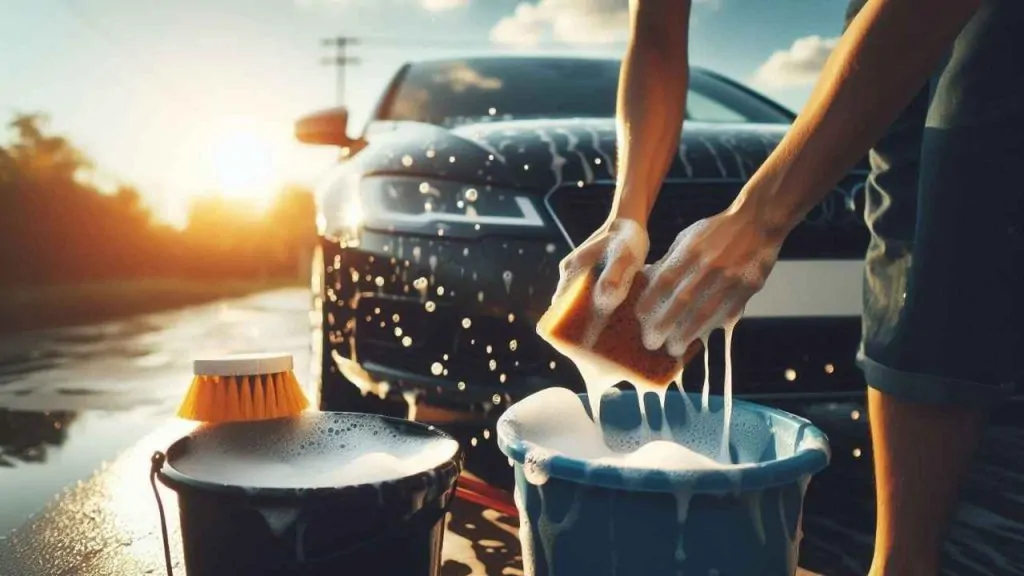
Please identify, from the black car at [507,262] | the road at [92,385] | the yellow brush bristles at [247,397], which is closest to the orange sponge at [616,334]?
the yellow brush bristles at [247,397]

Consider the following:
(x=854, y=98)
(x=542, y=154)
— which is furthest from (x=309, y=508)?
(x=542, y=154)

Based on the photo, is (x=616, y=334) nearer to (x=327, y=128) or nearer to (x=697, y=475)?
(x=697, y=475)

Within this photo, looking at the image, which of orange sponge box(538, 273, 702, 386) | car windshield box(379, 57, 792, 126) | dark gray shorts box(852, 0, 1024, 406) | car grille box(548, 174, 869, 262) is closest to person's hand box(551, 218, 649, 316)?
orange sponge box(538, 273, 702, 386)

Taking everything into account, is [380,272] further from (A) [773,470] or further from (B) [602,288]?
(A) [773,470]

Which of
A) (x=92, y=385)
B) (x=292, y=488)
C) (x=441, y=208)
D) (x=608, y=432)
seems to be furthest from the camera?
(x=92, y=385)

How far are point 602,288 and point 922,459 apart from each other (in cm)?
68

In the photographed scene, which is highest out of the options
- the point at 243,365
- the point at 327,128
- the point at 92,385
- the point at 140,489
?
the point at 327,128

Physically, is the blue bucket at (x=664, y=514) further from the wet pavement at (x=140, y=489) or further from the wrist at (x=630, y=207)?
the wet pavement at (x=140, y=489)

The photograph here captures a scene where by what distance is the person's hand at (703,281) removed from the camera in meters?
1.26

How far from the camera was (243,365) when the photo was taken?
1.83 m

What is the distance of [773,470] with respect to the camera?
1.24 meters

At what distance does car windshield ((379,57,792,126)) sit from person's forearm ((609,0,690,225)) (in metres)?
1.48

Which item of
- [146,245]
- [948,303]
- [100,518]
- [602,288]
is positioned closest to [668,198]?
[948,303]

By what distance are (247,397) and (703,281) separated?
0.98 meters
